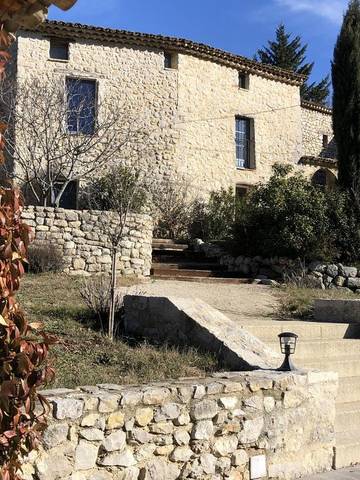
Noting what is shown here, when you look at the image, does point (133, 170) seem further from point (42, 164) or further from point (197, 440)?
point (197, 440)

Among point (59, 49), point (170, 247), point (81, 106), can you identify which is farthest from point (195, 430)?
point (59, 49)

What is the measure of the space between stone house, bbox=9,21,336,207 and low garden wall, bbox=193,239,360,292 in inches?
254

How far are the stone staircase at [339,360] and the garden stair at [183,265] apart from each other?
20.2 feet

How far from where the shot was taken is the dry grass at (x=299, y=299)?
36.0ft

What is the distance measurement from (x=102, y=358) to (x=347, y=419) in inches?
103

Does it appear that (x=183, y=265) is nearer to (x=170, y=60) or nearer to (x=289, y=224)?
(x=289, y=224)

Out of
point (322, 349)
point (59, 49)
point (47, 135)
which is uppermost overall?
point (59, 49)

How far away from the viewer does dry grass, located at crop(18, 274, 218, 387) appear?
511cm

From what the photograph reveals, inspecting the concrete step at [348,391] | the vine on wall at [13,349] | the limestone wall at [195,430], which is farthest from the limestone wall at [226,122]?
the vine on wall at [13,349]

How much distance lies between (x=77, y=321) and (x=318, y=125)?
2236 centimetres

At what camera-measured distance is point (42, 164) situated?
17.6 meters

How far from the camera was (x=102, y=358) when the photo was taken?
5797 millimetres

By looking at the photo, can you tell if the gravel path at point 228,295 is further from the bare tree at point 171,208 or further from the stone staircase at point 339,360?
the bare tree at point 171,208

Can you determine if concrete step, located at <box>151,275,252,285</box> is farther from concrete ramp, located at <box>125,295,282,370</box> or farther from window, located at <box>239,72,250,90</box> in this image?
window, located at <box>239,72,250,90</box>
